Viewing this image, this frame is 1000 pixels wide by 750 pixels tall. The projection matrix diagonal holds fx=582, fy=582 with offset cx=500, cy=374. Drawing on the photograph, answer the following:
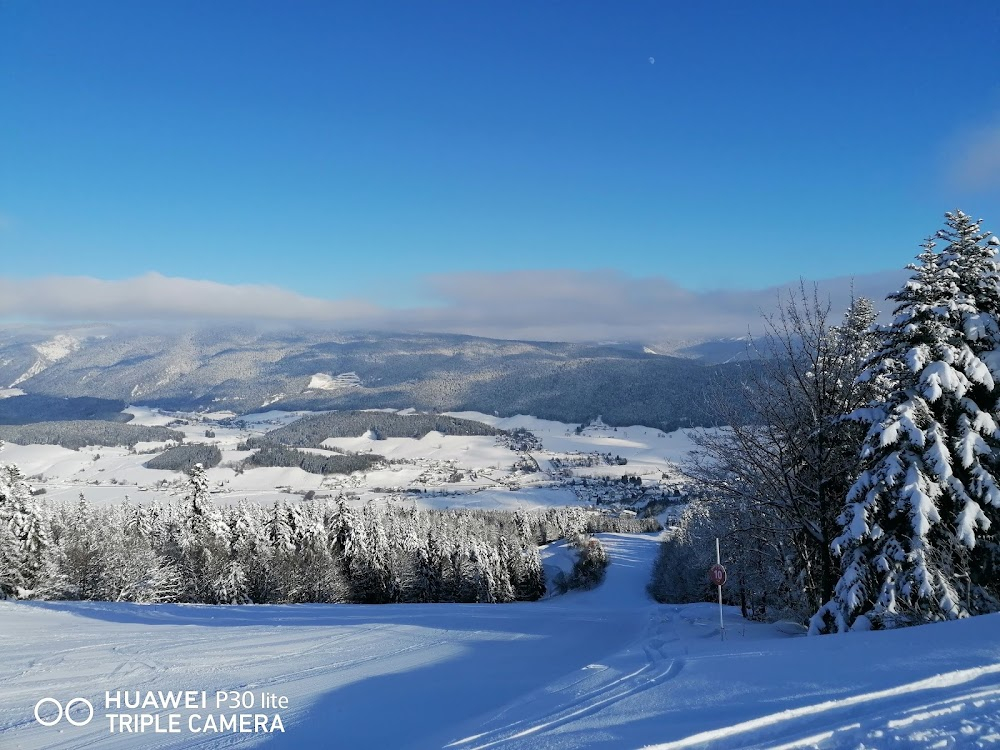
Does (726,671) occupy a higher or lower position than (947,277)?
lower

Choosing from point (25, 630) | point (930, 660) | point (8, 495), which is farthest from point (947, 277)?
point (8, 495)

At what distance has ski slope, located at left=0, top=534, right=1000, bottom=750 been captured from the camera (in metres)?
5.39

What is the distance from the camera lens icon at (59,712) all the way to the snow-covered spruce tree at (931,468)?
11.7 metres

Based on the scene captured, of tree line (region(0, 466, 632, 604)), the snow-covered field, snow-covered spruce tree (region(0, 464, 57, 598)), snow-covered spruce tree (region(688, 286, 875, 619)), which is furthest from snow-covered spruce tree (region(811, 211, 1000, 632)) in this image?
the snow-covered field

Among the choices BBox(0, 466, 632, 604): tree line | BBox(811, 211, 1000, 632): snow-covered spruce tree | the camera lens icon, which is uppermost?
BBox(811, 211, 1000, 632): snow-covered spruce tree

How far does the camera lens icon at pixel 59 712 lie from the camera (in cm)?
769

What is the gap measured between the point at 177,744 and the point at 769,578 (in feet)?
67.1

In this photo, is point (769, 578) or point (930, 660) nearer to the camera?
point (930, 660)

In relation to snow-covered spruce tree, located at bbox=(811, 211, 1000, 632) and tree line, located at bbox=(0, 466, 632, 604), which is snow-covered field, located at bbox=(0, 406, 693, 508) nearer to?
tree line, located at bbox=(0, 466, 632, 604)

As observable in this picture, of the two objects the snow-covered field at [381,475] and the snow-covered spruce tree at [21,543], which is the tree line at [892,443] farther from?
the snow-covered field at [381,475]

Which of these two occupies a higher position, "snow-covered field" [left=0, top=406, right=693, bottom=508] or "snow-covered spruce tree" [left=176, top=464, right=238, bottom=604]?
"snow-covered spruce tree" [left=176, top=464, right=238, bottom=604]

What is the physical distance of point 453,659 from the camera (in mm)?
11141

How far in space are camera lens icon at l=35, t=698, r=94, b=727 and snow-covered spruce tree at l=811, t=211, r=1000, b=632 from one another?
11697mm

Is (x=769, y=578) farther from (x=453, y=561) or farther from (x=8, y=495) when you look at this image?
(x=8, y=495)
